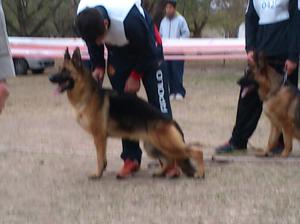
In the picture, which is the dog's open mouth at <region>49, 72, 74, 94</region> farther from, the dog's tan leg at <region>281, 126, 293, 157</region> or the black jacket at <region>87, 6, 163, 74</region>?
the dog's tan leg at <region>281, 126, 293, 157</region>

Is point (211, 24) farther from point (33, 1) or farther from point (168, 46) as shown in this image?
point (168, 46)

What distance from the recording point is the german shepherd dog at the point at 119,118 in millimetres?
6641

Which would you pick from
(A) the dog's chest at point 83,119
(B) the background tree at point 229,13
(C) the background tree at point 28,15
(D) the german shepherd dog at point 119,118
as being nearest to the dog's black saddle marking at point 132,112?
(D) the german shepherd dog at point 119,118

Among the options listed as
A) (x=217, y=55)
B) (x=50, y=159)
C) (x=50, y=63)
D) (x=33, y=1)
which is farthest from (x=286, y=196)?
(x=33, y=1)

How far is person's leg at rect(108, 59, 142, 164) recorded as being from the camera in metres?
7.08

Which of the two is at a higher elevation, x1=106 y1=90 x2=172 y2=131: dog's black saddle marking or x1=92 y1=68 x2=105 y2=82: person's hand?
x1=92 y1=68 x2=105 y2=82: person's hand

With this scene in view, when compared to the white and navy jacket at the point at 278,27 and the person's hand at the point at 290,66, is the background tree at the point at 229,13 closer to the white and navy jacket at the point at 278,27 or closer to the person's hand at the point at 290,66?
the white and navy jacket at the point at 278,27

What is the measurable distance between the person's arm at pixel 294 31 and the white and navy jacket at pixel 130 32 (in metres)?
1.54

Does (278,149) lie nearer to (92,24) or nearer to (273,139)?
(273,139)

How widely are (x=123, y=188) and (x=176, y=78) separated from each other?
8.82 metres

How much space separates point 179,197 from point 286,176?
1315mm

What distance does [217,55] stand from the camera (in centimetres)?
2158

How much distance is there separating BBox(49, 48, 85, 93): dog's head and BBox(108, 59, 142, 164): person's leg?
497mm

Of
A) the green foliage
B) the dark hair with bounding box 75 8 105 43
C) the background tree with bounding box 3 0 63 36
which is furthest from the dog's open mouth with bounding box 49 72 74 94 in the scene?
the background tree with bounding box 3 0 63 36
